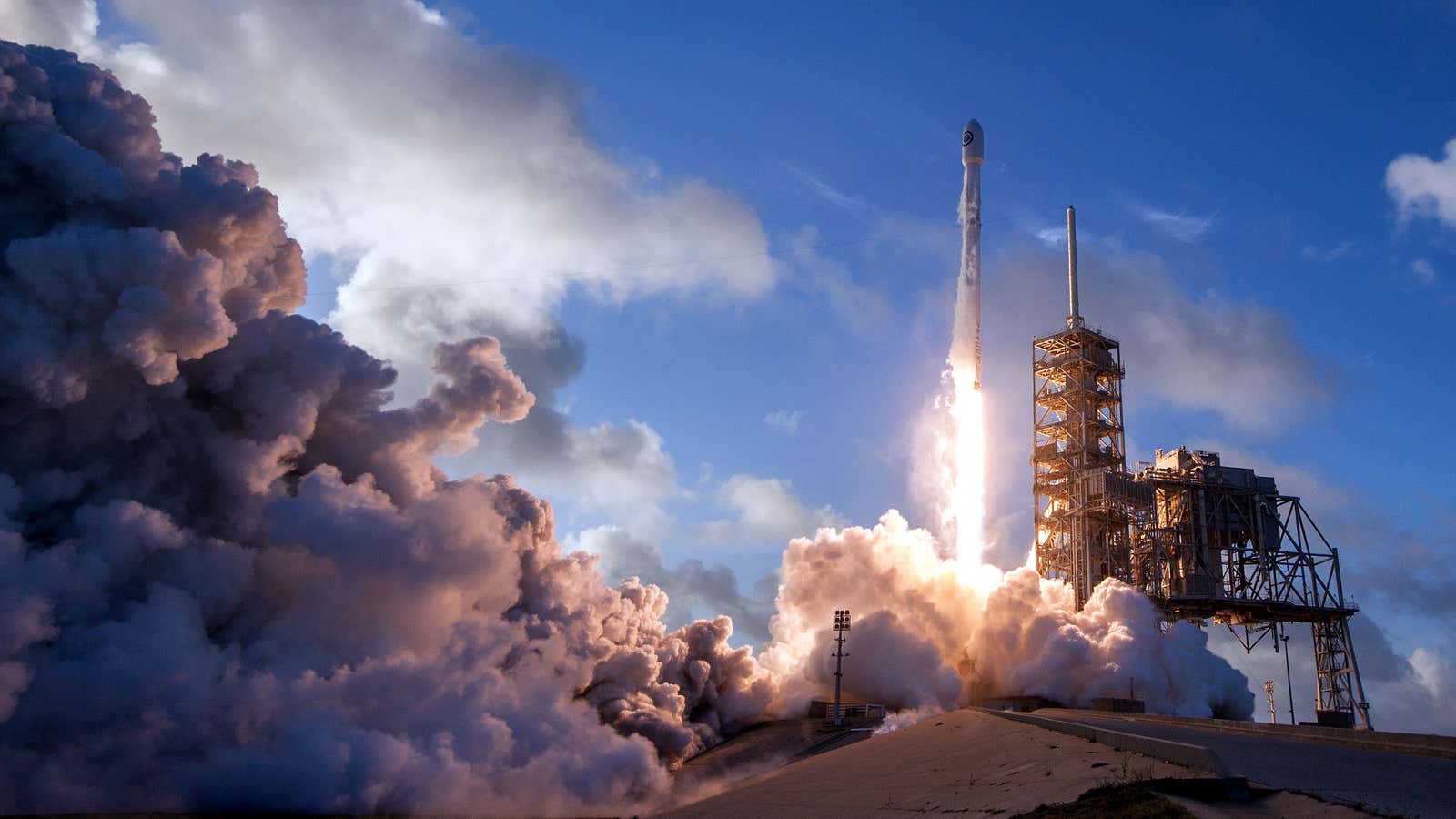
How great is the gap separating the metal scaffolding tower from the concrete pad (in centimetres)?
2815

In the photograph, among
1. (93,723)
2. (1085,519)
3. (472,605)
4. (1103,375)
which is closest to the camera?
(93,723)

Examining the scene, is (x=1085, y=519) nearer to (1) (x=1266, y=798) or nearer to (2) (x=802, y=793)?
(2) (x=802, y=793)

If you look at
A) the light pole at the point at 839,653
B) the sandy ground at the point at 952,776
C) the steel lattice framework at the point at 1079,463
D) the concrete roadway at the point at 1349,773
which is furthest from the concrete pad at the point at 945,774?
the steel lattice framework at the point at 1079,463

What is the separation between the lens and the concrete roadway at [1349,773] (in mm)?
19578

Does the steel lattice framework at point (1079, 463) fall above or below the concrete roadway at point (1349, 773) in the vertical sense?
above

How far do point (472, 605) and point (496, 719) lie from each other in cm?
583

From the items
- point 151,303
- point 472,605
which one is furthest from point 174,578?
point 472,605

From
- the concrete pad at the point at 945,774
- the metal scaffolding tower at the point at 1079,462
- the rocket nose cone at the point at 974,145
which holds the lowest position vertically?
the concrete pad at the point at 945,774

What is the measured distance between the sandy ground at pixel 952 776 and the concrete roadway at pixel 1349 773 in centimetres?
166

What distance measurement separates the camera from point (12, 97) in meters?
33.9

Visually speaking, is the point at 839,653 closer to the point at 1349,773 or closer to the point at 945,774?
the point at 945,774

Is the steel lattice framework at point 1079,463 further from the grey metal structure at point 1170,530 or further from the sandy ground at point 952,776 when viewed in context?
the sandy ground at point 952,776

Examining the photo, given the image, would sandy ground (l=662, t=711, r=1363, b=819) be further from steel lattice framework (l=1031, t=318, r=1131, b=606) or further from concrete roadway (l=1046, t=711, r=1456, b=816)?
steel lattice framework (l=1031, t=318, r=1131, b=606)

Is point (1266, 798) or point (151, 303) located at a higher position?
point (151, 303)
